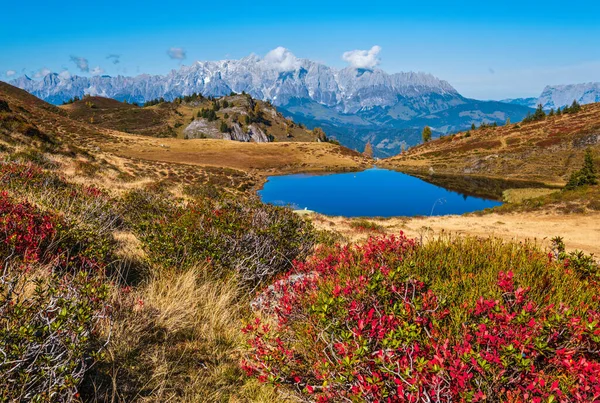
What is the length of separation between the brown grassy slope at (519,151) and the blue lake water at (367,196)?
2207 centimetres

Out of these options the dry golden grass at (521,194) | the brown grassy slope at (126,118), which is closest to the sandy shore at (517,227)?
the dry golden grass at (521,194)

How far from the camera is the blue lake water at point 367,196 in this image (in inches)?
2300

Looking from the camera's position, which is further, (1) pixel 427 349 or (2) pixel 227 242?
(2) pixel 227 242

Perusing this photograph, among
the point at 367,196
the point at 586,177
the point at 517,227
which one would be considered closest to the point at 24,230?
the point at 517,227

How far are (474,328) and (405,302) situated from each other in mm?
682

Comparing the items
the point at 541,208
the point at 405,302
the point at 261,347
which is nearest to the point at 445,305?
the point at 405,302

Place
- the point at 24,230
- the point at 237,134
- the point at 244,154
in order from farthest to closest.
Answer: the point at 237,134, the point at 244,154, the point at 24,230

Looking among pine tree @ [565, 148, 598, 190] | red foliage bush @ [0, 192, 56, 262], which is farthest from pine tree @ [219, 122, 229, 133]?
red foliage bush @ [0, 192, 56, 262]

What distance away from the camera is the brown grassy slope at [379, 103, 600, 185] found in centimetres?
8650

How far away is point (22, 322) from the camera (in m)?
2.86

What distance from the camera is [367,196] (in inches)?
2869

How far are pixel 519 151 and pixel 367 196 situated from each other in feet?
195

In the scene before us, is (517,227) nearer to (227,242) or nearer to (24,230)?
(227,242)

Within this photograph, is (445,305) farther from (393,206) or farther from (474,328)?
(393,206)
